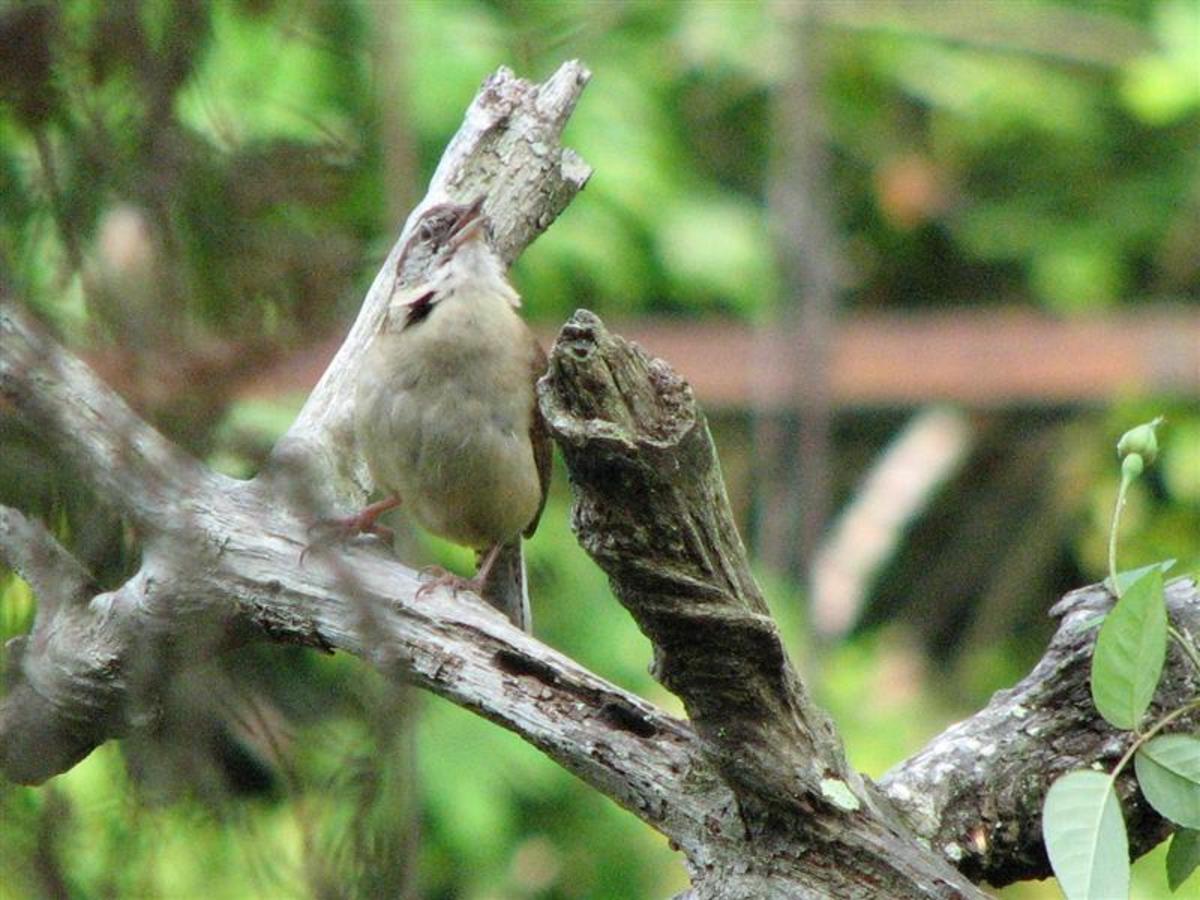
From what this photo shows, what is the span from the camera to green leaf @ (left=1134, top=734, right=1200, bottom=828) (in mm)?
2561

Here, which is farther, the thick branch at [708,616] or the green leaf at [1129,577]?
the green leaf at [1129,577]

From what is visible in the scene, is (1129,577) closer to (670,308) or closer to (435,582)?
(435,582)

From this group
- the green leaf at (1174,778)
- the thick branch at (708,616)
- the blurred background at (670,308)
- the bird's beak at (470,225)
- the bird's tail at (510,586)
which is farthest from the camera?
the bird's tail at (510,586)

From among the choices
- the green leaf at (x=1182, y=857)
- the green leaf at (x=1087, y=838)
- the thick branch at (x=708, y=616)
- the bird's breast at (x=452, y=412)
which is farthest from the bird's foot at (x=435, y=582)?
the green leaf at (x=1182, y=857)

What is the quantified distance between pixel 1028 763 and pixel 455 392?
1.53m

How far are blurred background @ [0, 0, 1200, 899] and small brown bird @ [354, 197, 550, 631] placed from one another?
7.6 inches

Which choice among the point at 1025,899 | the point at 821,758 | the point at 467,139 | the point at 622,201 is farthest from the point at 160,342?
the point at 1025,899

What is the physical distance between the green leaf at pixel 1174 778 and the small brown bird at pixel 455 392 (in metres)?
1.53

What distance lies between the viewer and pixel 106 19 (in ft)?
5.92

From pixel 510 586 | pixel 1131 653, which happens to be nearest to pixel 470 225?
pixel 510 586

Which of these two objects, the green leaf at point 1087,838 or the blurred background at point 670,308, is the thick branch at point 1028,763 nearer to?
the green leaf at point 1087,838

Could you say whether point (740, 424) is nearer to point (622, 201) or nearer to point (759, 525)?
point (759, 525)

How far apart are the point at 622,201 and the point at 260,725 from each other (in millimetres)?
5319

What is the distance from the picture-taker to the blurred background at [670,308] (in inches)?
69.5
